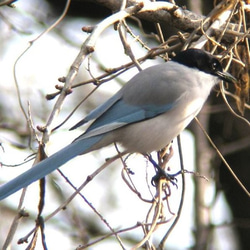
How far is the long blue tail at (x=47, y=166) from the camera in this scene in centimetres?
261

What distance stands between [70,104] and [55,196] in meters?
0.96

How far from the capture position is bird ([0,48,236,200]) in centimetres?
341

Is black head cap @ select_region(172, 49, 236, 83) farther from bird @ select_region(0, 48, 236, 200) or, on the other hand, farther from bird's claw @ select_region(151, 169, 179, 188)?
bird's claw @ select_region(151, 169, 179, 188)

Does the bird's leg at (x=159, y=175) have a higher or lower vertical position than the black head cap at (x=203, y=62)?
lower

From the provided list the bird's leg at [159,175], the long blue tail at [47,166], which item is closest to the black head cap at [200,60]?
the bird's leg at [159,175]

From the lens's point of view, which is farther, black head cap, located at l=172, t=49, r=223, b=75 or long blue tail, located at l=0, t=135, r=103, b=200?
black head cap, located at l=172, t=49, r=223, b=75

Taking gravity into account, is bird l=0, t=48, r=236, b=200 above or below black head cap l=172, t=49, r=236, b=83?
below

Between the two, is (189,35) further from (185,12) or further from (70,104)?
(70,104)

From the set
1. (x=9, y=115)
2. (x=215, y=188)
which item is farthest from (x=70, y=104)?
(x=215, y=188)

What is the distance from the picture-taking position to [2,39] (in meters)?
7.23

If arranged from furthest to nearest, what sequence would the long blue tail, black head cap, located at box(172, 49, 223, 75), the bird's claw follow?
black head cap, located at box(172, 49, 223, 75) → the bird's claw → the long blue tail

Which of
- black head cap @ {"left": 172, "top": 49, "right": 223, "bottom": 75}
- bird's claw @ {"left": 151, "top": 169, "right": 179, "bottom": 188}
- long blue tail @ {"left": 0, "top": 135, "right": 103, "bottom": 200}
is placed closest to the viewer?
long blue tail @ {"left": 0, "top": 135, "right": 103, "bottom": 200}

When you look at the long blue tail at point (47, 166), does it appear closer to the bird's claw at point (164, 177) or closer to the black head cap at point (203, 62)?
the bird's claw at point (164, 177)

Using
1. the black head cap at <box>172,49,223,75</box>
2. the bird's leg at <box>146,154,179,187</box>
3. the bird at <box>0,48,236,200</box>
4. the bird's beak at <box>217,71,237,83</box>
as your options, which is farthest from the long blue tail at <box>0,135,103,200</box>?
the bird's beak at <box>217,71,237,83</box>
